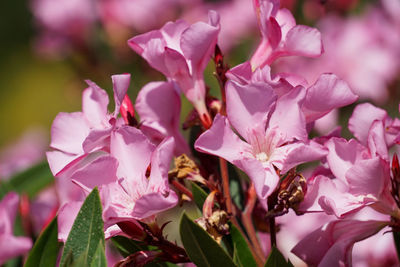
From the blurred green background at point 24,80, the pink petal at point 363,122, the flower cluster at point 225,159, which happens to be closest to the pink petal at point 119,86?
the flower cluster at point 225,159

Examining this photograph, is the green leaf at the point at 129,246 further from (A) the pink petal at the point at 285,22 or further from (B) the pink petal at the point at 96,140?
(A) the pink petal at the point at 285,22

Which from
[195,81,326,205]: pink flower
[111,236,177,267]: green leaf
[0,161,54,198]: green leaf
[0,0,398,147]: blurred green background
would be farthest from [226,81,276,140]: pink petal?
[0,0,398,147]: blurred green background

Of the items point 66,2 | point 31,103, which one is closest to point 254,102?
point 66,2

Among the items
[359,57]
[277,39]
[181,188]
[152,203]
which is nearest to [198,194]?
[181,188]

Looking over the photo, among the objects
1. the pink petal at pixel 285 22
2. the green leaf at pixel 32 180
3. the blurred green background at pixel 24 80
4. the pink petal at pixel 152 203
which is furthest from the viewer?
the blurred green background at pixel 24 80

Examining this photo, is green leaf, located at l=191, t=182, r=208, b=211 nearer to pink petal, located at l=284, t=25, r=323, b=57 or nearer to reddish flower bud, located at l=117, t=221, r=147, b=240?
reddish flower bud, located at l=117, t=221, r=147, b=240
